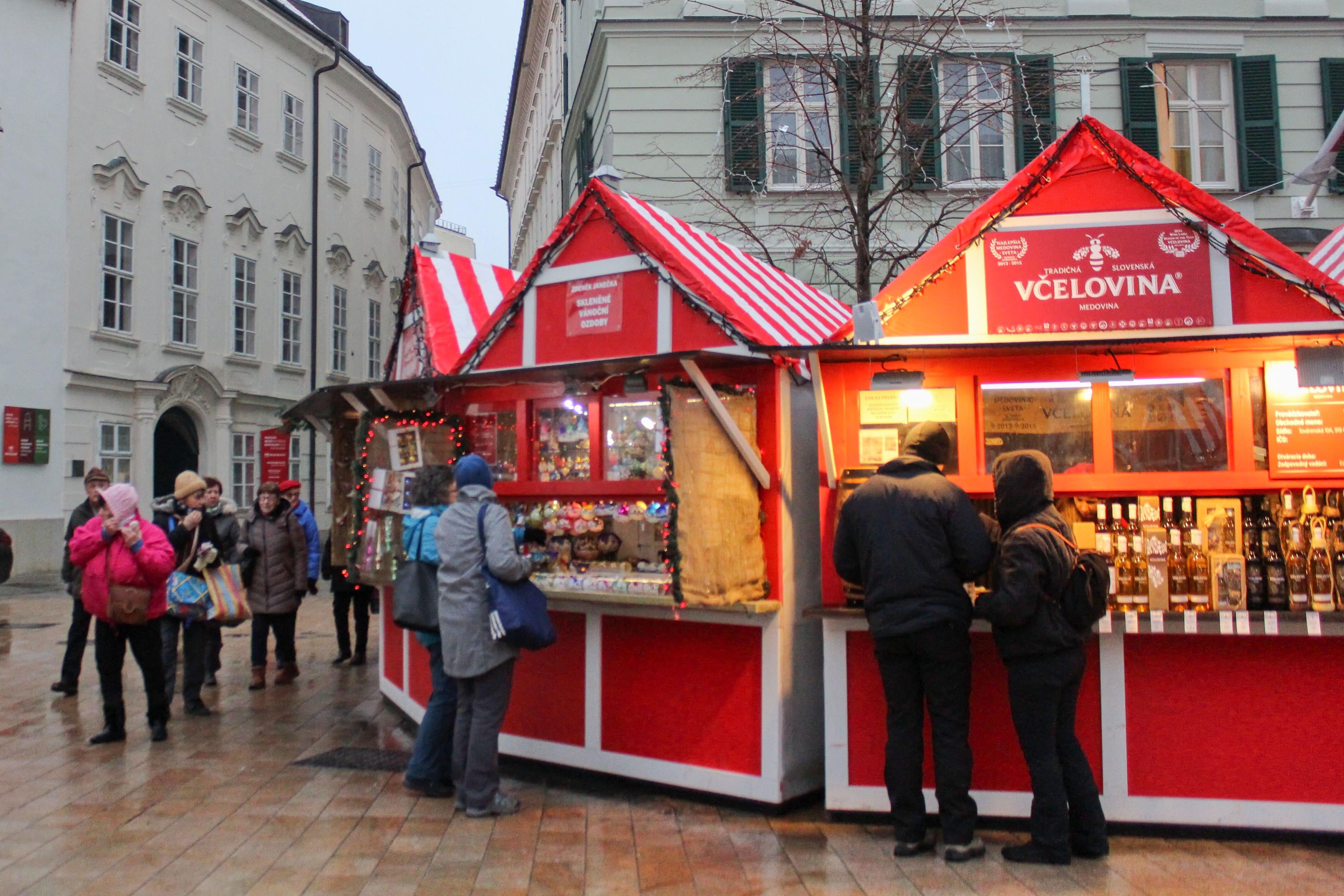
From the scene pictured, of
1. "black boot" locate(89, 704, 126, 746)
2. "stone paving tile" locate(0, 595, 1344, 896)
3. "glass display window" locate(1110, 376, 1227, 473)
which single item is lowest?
"stone paving tile" locate(0, 595, 1344, 896)

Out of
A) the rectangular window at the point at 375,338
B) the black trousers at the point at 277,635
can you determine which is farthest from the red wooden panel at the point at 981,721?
the rectangular window at the point at 375,338

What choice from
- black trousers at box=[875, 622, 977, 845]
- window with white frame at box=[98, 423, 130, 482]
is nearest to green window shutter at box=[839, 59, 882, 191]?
black trousers at box=[875, 622, 977, 845]

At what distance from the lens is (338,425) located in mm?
8648

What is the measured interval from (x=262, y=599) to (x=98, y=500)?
1.80 m

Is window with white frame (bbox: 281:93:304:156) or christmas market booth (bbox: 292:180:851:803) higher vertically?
window with white frame (bbox: 281:93:304:156)

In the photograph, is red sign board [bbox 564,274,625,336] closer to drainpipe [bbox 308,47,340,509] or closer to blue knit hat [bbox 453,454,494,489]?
blue knit hat [bbox 453,454,494,489]

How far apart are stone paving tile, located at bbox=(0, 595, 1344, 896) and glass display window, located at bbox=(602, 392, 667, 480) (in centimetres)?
176

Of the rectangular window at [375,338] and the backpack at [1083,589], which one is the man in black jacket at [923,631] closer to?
the backpack at [1083,589]

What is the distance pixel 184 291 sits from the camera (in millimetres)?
20828

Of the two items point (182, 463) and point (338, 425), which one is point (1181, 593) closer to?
point (338, 425)

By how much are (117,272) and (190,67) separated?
15.5ft

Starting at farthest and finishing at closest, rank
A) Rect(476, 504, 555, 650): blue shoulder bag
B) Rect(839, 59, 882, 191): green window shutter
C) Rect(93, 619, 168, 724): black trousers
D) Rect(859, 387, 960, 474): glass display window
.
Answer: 1. Rect(839, 59, 882, 191): green window shutter
2. Rect(93, 619, 168, 724): black trousers
3. Rect(859, 387, 960, 474): glass display window
4. Rect(476, 504, 555, 650): blue shoulder bag

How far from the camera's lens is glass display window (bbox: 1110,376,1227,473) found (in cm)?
564

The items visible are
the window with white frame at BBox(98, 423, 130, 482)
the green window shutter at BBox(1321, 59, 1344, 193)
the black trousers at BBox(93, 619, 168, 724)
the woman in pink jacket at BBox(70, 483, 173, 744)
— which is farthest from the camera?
the window with white frame at BBox(98, 423, 130, 482)
